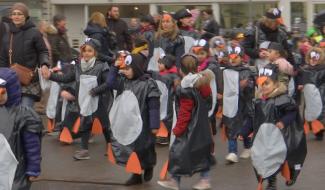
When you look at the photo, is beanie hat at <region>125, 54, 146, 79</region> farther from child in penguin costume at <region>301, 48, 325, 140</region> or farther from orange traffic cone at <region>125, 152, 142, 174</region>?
child in penguin costume at <region>301, 48, 325, 140</region>

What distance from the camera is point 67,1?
24875 millimetres

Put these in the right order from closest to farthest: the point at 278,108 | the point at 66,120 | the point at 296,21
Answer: the point at 278,108 < the point at 66,120 < the point at 296,21

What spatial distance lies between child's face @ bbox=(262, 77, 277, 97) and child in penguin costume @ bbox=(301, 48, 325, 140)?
3647 mm

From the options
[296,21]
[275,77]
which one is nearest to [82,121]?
[275,77]

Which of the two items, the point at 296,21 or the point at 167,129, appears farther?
the point at 296,21

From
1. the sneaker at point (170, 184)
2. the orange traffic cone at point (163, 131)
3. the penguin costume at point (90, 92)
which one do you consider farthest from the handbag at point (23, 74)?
the orange traffic cone at point (163, 131)

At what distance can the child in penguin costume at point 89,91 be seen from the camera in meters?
9.91

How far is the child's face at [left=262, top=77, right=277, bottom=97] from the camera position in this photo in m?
7.90

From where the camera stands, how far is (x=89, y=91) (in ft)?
32.4

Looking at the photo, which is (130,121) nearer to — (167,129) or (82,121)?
(82,121)

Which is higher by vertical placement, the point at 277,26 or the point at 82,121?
the point at 277,26

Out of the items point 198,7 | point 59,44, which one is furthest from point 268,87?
point 198,7

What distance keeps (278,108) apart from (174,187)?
143 cm

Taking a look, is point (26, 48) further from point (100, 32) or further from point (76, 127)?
point (100, 32)
